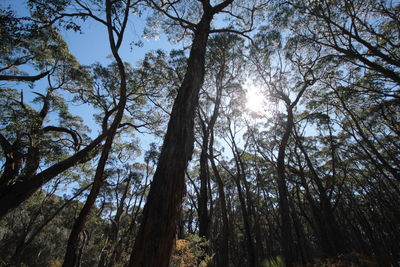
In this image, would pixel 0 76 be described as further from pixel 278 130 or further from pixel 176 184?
pixel 278 130

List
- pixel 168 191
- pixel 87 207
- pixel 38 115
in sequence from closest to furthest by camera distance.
Answer: 1. pixel 168 191
2. pixel 87 207
3. pixel 38 115

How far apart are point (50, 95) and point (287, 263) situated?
14.5 metres

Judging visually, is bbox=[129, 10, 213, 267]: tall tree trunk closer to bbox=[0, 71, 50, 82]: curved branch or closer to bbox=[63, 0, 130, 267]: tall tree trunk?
bbox=[63, 0, 130, 267]: tall tree trunk

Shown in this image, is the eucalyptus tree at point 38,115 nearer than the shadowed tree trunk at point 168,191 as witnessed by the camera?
No

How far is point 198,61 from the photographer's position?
3.52 m

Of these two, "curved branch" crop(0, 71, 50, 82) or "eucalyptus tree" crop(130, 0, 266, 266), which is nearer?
"eucalyptus tree" crop(130, 0, 266, 266)

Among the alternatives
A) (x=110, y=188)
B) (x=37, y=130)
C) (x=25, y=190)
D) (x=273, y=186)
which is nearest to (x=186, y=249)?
(x=25, y=190)

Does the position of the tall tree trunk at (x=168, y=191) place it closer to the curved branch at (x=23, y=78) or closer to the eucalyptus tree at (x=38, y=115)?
the eucalyptus tree at (x=38, y=115)

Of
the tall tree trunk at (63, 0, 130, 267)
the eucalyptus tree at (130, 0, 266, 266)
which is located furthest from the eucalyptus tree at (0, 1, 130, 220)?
the eucalyptus tree at (130, 0, 266, 266)

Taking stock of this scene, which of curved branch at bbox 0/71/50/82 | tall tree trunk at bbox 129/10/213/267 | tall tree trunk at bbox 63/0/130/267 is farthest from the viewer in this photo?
curved branch at bbox 0/71/50/82

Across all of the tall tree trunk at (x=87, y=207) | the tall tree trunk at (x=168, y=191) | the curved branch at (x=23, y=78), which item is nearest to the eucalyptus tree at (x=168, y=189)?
the tall tree trunk at (x=168, y=191)

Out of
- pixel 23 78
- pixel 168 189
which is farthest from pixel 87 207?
pixel 23 78

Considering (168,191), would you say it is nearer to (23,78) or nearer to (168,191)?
(168,191)

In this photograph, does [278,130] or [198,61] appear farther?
[278,130]
